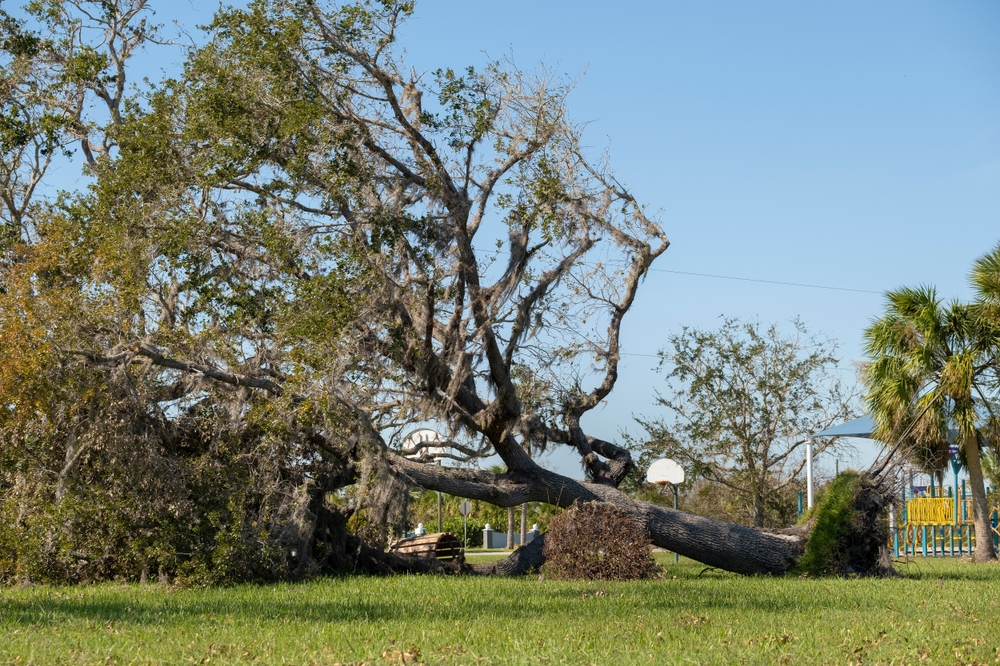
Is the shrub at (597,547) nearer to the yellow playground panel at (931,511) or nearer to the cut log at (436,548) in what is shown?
the cut log at (436,548)

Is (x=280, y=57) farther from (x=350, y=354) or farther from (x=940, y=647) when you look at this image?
(x=940, y=647)

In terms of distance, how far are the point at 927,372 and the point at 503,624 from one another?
13915 millimetres

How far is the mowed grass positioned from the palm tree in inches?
284

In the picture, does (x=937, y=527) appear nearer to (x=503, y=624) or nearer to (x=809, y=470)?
(x=809, y=470)

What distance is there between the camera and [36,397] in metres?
11.8

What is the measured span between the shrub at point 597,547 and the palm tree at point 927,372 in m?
7.64

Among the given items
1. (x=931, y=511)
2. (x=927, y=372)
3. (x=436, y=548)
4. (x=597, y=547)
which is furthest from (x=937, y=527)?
(x=597, y=547)

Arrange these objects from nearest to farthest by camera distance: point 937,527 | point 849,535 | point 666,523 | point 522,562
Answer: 1. point 849,535
2. point 666,523
3. point 522,562
4. point 937,527

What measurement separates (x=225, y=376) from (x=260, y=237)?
6.75ft

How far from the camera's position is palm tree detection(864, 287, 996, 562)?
19281 millimetres

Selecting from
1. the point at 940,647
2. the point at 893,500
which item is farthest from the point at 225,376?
the point at 893,500

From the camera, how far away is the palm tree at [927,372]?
63.3 feet

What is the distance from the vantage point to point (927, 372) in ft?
64.5

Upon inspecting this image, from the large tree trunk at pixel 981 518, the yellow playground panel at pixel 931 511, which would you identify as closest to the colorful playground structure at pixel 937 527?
the yellow playground panel at pixel 931 511
